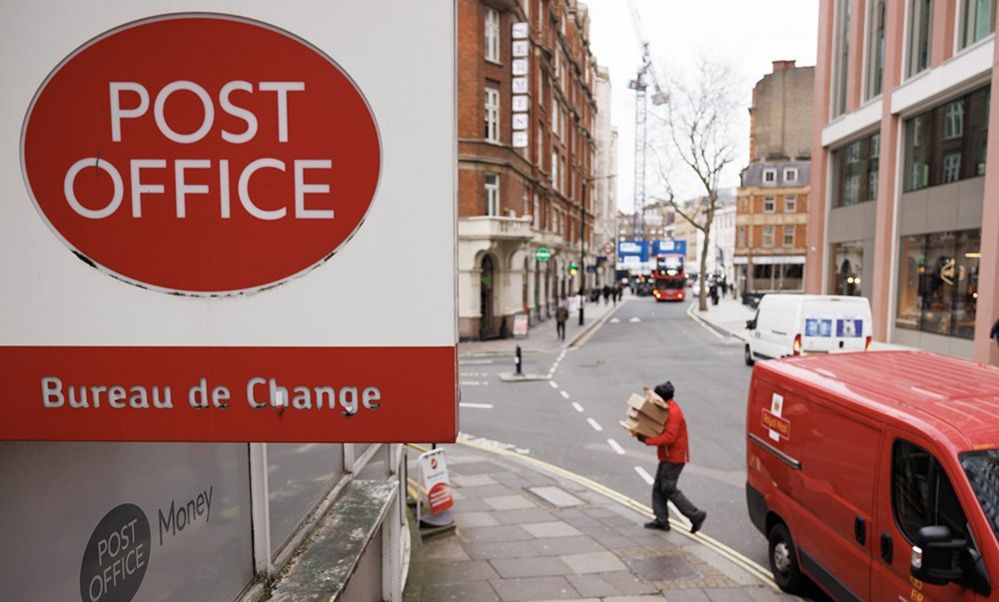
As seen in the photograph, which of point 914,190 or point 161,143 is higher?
point 914,190

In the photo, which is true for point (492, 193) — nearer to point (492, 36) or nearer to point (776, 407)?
point (492, 36)

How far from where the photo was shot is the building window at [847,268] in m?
27.6

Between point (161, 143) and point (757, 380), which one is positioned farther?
point (757, 380)

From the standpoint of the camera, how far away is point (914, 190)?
23.3m

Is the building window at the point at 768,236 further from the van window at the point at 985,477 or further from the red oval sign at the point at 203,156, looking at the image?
the red oval sign at the point at 203,156

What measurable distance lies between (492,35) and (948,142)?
57.6ft

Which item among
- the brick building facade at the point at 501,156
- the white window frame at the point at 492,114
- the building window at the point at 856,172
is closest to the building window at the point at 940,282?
the building window at the point at 856,172

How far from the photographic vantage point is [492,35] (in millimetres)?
27594

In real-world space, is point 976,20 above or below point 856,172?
above

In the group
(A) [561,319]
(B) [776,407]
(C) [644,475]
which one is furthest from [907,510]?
(A) [561,319]

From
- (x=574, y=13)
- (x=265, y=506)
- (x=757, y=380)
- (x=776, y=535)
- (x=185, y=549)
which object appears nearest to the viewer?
(x=185, y=549)

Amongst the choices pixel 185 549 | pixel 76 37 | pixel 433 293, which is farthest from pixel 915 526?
pixel 76 37

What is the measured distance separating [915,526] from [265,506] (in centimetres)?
418

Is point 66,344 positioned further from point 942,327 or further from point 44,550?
point 942,327
